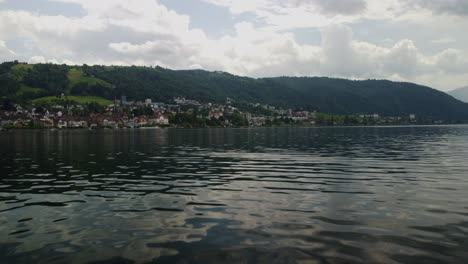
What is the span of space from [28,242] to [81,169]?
21.5 m

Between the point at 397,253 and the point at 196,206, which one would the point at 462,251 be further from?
the point at 196,206

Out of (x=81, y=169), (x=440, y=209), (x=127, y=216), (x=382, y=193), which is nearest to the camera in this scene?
→ (x=127, y=216)

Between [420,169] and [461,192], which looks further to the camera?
[420,169]

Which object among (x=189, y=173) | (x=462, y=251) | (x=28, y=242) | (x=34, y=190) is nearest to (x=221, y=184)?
(x=189, y=173)

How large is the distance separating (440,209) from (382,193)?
13.2ft

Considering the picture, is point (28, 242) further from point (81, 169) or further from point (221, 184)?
point (81, 169)

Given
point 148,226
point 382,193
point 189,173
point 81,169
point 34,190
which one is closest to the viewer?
point 148,226

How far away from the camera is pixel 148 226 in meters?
14.0

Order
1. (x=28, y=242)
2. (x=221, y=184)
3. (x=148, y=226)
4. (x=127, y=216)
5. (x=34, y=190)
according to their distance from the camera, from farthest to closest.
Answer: (x=221, y=184)
(x=34, y=190)
(x=127, y=216)
(x=148, y=226)
(x=28, y=242)

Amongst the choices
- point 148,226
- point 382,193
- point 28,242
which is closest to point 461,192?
point 382,193

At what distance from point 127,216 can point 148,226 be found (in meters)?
2.06

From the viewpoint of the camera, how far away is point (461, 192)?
2075 cm

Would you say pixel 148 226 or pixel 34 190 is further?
pixel 34 190

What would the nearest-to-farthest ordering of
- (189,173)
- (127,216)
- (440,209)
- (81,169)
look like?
(127,216), (440,209), (189,173), (81,169)
